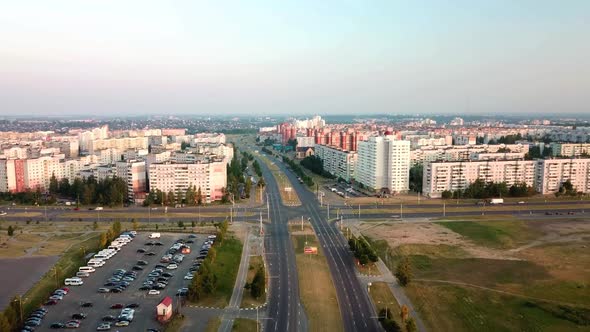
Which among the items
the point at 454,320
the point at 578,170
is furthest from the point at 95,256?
the point at 578,170

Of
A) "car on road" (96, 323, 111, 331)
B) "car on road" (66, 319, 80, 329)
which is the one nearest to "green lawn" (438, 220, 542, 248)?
"car on road" (96, 323, 111, 331)

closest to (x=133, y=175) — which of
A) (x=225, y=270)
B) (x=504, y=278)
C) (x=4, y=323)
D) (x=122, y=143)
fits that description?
(x=225, y=270)

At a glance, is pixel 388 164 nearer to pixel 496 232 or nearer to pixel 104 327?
pixel 496 232

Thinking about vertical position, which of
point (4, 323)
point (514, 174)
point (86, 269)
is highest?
point (514, 174)

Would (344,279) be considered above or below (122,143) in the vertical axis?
below

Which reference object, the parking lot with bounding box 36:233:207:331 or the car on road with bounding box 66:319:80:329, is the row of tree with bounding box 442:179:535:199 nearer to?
the parking lot with bounding box 36:233:207:331

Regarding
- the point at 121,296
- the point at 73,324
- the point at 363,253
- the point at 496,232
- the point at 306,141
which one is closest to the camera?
the point at 73,324

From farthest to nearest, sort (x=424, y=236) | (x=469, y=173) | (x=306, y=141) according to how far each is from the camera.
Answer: (x=306, y=141), (x=469, y=173), (x=424, y=236)

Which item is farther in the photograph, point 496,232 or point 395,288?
point 496,232
